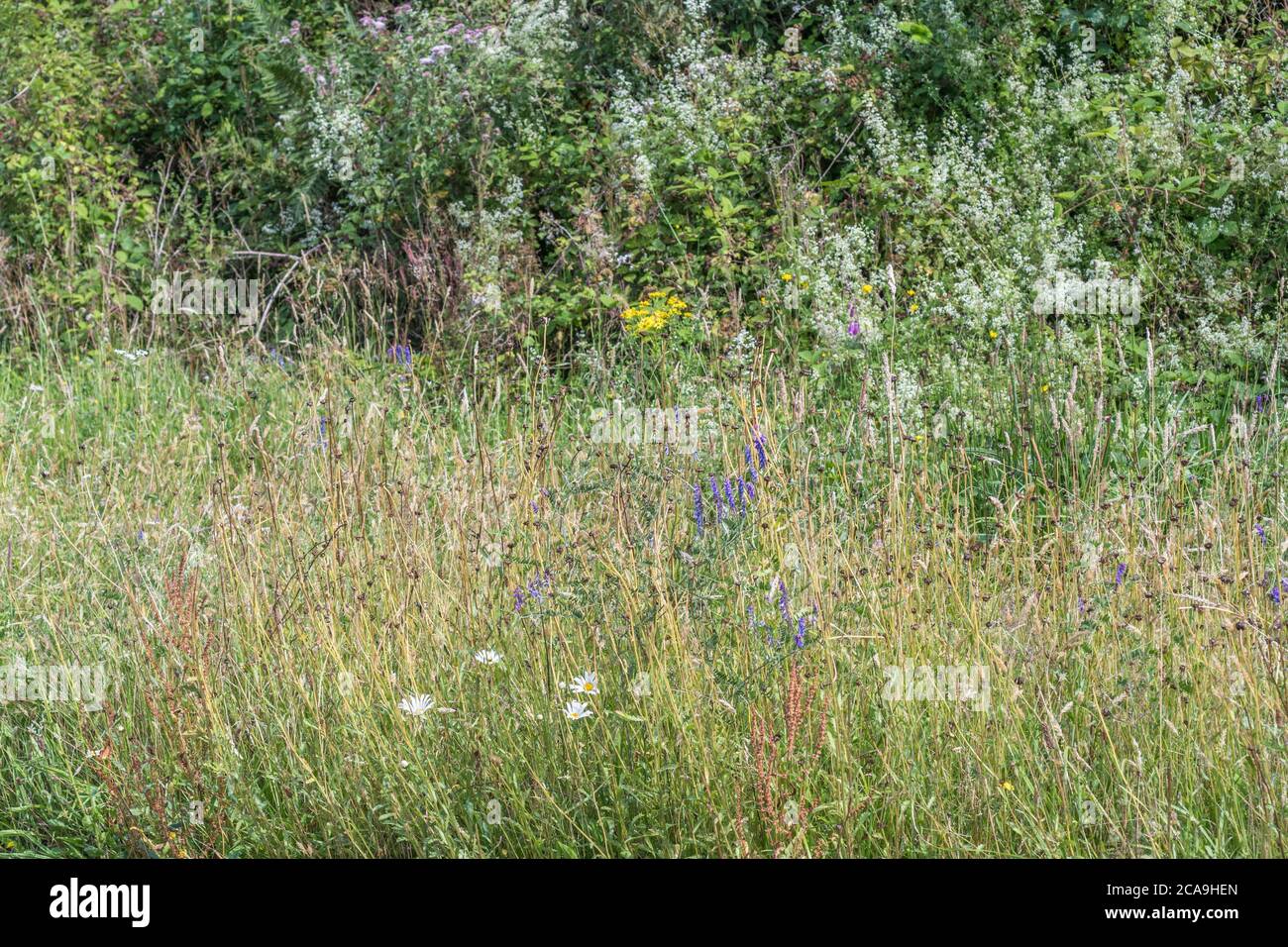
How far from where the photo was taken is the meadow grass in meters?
2.64

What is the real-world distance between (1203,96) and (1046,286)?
201 centimetres

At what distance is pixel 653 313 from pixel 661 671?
9.88 feet

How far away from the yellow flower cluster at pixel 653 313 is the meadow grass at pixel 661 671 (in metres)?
1.43

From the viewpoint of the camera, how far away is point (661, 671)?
2.75m

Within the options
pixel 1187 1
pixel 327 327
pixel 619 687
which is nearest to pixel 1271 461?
pixel 619 687

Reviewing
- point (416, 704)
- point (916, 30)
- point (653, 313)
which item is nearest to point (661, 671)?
point (416, 704)

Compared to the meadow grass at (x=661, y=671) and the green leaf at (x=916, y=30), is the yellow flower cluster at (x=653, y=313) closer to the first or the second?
the meadow grass at (x=661, y=671)

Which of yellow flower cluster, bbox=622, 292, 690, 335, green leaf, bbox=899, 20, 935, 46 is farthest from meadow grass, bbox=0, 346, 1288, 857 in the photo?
green leaf, bbox=899, 20, 935, 46

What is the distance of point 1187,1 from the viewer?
21.9 feet

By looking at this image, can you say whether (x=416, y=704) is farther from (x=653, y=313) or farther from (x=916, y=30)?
(x=916, y=30)

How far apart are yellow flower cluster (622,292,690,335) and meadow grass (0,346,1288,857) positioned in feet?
4.70

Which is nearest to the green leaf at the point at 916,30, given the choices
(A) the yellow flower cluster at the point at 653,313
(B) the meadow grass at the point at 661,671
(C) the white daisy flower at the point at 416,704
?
(A) the yellow flower cluster at the point at 653,313

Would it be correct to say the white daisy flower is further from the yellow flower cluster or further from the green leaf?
the green leaf
